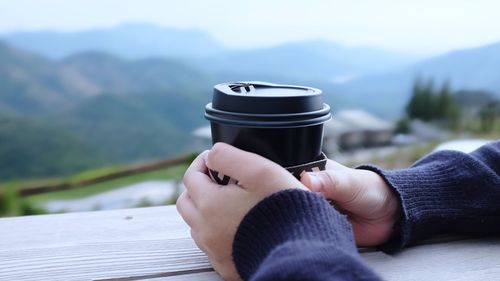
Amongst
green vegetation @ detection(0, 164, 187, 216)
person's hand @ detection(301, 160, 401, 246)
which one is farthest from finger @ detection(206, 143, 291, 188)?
green vegetation @ detection(0, 164, 187, 216)

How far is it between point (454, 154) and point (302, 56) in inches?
87.1

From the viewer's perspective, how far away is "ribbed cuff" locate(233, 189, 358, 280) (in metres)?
0.44

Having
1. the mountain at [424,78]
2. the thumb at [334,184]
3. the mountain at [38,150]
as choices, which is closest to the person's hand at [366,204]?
the thumb at [334,184]

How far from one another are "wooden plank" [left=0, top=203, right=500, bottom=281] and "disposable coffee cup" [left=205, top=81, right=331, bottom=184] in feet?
0.44

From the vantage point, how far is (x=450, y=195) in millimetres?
650

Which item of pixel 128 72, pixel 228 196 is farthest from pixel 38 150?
pixel 228 196

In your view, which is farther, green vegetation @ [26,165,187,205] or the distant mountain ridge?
the distant mountain ridge

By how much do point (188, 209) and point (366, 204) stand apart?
0.23m

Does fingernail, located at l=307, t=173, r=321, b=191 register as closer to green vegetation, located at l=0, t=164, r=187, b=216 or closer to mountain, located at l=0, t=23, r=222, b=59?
green vegetation, located at l=0, t=164, r=187, b=216

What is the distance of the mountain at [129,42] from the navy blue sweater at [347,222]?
6.91 ft

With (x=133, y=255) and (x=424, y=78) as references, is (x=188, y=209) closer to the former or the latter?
(x=133, y=255)

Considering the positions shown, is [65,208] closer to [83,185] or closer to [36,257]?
[83,185]

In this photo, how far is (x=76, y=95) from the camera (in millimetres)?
2863

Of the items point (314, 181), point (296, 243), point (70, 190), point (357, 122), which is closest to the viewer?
point (296, 243)
